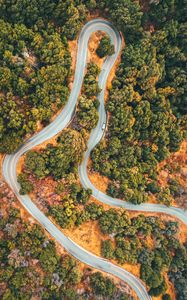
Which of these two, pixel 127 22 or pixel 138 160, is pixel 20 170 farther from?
pixel 127 22

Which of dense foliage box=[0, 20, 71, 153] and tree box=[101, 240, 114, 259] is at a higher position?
dense foliage box=[0, 20, 71, 153]

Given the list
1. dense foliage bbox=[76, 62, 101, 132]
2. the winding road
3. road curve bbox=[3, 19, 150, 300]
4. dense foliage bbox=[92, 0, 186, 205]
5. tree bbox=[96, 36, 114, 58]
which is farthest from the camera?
dense foliage bbox=[92, 0, 186, 205]

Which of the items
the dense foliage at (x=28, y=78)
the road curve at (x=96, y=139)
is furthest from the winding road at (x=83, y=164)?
the dense foliage at (x=28, y=78)

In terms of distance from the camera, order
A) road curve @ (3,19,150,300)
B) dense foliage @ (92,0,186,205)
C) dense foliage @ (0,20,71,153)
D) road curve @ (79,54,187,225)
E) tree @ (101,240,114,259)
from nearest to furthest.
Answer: dense foliage @ (0,20,71,153) → road curve @ (3,19,150,300) → tree @ (101,240,114,259) → road curve @ (79,54,187,225) → dense foliage @ (92,0,186,205)

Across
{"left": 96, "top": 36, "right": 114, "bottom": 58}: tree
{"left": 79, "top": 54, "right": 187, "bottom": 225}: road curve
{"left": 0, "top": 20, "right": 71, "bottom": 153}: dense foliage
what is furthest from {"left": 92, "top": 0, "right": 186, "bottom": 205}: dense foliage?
{"left": 0, "top": 20, "right": 71, "bottom": 153}: dense foliage

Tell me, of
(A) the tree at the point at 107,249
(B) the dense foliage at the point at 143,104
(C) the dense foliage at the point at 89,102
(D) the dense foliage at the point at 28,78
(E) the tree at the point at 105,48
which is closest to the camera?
(D) the dense foliage at the point at 28,78

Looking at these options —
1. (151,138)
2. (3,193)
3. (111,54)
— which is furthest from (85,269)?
(111,54)

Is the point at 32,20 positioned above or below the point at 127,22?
above

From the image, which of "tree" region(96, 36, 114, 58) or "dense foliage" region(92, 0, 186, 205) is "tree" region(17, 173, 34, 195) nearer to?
"dense foliage" region(92, 0, 186, 205)

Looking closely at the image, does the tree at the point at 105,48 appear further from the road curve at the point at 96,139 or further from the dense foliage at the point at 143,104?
the dense foliage at the point at 143,104
